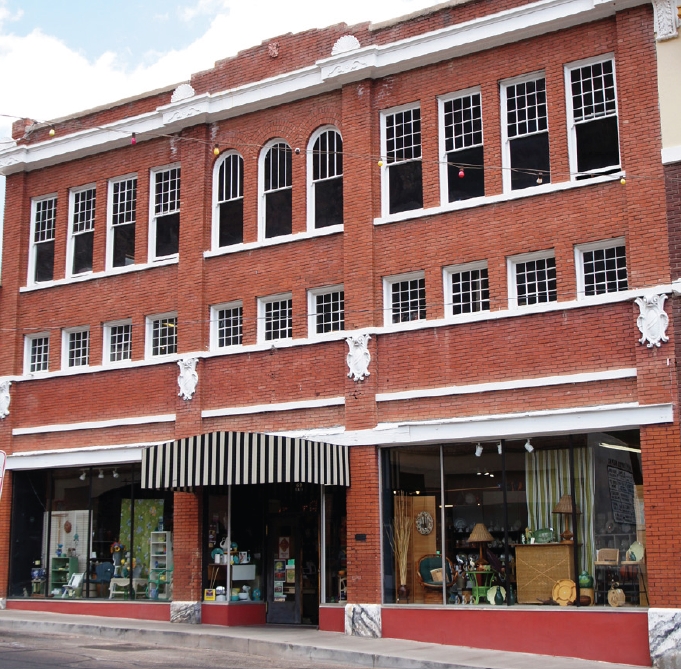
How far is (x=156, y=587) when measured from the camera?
942 inches

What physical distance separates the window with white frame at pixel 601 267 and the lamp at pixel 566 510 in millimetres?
3691

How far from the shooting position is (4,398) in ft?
87.5

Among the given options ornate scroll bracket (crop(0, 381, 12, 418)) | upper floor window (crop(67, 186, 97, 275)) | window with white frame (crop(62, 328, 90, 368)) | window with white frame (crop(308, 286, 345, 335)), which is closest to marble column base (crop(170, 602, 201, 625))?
window with white frame (crop(308, 286, 345, 335))

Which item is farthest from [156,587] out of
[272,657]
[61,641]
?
[272,657]

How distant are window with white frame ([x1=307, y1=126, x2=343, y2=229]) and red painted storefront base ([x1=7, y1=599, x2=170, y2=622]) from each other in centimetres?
911

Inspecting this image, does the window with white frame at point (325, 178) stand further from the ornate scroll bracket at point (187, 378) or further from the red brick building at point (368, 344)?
the ornate scroll bracket at point (187, 378)

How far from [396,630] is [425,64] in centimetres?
1126

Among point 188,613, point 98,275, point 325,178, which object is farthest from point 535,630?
point 98,275

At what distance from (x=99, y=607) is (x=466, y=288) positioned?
36.9 feet

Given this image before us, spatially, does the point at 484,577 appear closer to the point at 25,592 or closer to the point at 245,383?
the point at 245,383

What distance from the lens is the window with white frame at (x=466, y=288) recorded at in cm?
2070

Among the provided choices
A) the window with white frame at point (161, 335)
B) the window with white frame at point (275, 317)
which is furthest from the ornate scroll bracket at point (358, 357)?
the window with white frame at point (161, 335)

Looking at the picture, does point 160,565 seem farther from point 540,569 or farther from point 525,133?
point 525,133

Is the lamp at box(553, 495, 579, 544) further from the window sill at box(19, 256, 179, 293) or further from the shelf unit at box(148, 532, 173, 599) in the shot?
the window sill at box(19, 256, 179, 293)
